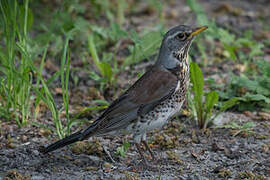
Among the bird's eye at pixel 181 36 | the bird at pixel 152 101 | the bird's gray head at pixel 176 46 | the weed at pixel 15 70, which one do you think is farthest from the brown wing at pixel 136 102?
the weed at pixel 15 70

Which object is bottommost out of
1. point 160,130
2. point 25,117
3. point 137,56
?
point 160,130

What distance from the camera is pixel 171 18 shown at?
8656mm

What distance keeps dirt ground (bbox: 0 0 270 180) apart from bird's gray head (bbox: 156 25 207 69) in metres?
0.89

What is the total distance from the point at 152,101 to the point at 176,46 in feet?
2.06

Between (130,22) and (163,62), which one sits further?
(130,22)

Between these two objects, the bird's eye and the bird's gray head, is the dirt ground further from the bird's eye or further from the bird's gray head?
the bird's eye

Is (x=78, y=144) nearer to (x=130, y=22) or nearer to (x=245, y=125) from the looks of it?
(x=245, y=125)

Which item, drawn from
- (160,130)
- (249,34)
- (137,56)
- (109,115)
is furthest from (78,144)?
(249,34)

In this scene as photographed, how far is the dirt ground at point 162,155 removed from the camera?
174 inches

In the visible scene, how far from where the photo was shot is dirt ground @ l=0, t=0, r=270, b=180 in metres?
4.41

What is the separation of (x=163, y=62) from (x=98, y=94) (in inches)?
62.8

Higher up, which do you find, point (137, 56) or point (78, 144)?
point (137, 56)

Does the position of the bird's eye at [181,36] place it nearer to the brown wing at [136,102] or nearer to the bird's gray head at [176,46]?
the bird's gray head at [176,46]

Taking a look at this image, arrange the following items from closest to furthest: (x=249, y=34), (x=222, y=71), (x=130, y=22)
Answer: (x=222, y=71) < (x=249, y=34) < (x=130, y=22)
